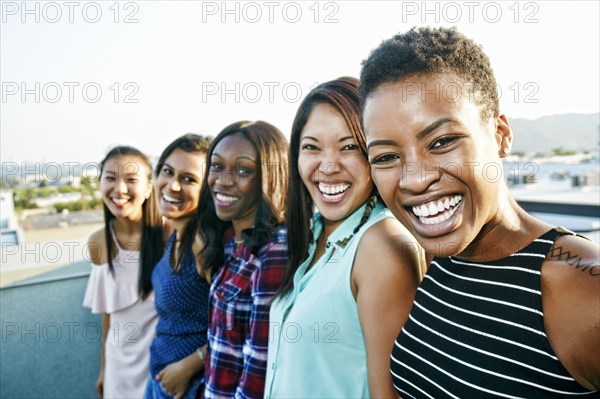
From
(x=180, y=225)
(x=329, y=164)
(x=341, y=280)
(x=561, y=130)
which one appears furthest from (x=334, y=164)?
(x=561, y=130)

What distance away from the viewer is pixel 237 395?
5.64 ft

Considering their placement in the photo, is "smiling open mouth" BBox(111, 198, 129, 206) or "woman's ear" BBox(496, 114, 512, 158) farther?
"smiling open mouth" BBox(111, 198, 129, 206)

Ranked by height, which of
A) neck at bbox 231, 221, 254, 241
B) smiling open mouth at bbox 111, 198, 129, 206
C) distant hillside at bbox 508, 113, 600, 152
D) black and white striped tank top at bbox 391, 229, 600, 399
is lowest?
black and white striped tank top at bbox 391, 229, 600, 399

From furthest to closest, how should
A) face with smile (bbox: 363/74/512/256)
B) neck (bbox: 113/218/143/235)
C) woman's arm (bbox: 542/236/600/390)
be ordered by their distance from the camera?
neck (bbox: 113/218/143/235), face with smile (bbox: 363/74/512/256), woman's arm (bbox: 542/236/600/390)

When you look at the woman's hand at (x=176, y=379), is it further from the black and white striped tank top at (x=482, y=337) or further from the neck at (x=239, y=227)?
the black and white striped tank top at (x=482, y=337)

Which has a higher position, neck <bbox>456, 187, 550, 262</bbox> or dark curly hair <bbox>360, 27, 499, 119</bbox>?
dark curly hair <bbox>360, 27, 499, 119</bbox>

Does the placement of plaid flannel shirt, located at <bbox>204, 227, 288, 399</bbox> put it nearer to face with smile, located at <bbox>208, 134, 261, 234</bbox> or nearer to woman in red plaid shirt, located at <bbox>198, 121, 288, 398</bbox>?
woman in red plaid shirt, located at <bbox>198, 121, 288, 398</bbox>

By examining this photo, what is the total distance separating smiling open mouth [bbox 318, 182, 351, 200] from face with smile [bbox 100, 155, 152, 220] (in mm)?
1781

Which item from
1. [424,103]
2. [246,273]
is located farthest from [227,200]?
[424,103]

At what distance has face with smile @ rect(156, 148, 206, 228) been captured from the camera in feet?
8.40

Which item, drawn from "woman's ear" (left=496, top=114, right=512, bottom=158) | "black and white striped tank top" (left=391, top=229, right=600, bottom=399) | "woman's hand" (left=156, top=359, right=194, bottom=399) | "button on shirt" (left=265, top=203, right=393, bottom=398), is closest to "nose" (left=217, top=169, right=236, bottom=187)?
"button on shirt" (left=265, top=203, right=393, bottom=398)

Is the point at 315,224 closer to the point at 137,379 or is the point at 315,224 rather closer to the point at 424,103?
the point at 424,103

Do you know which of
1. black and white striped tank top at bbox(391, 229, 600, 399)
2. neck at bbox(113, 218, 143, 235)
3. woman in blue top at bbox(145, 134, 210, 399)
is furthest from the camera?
neck at bbox(113, 218, 143, 235)

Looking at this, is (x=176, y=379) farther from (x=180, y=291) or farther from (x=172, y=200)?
(x=172, y=200)
